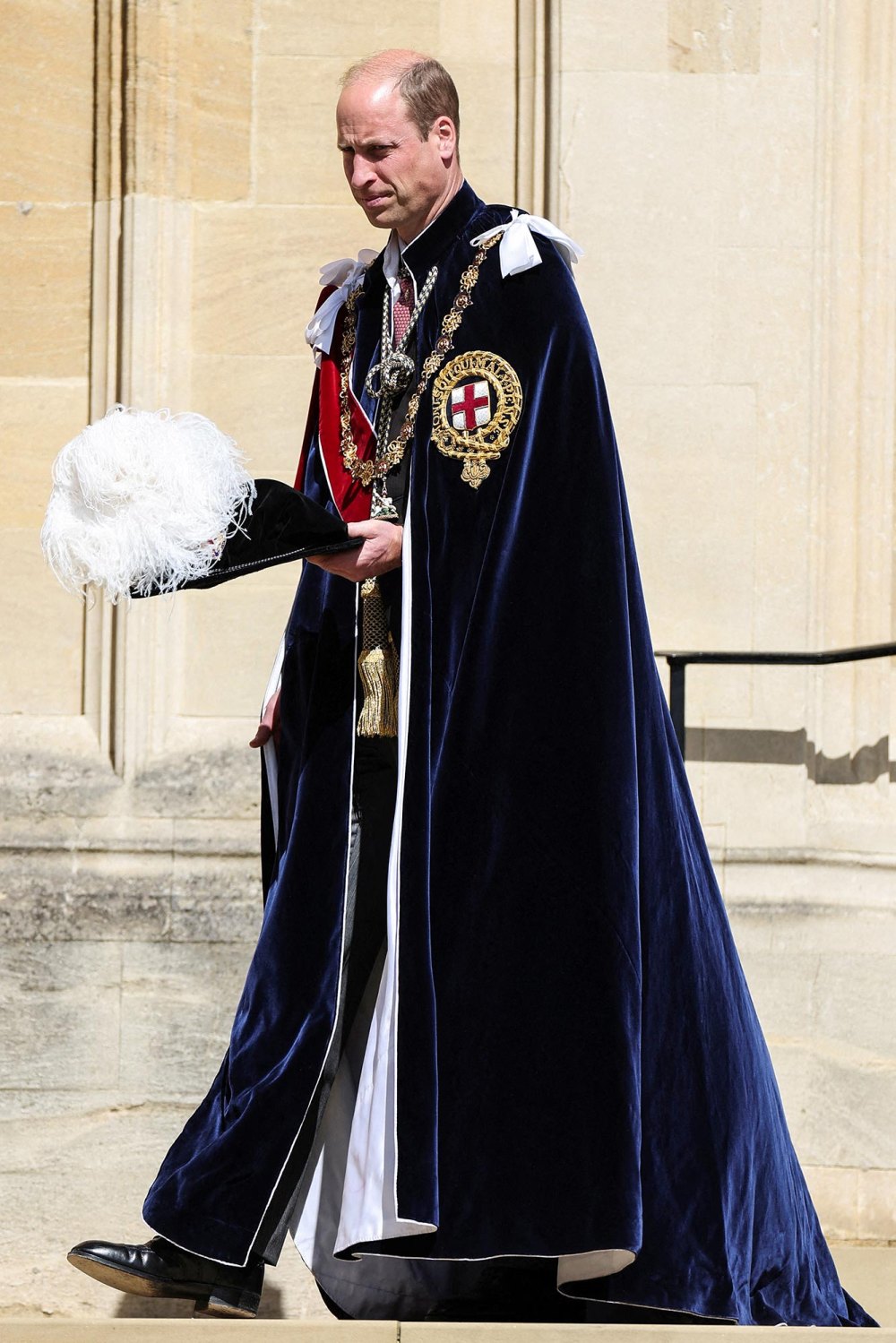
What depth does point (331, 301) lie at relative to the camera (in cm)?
336

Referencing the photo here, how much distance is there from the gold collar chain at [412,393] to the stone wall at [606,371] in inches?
61.9

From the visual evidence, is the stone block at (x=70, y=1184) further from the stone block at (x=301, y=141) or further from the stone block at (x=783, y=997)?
the stone block at (x=301, y=141)

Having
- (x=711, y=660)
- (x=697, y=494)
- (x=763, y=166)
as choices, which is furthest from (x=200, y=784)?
(x=763, y=166)

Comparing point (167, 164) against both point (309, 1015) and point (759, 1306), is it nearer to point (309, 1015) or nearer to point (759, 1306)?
point (309, 1015)

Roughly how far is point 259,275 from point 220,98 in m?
0.48

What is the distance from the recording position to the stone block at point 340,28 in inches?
191

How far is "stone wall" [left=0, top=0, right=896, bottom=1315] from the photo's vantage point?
4.50 m

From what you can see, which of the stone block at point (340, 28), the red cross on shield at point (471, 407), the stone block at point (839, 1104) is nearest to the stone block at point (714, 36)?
the stone block at point (340, 28)

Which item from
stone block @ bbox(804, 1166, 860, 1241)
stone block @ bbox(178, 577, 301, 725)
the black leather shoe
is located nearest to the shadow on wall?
stone block @ bbox(804, 1166, 860, 1241)

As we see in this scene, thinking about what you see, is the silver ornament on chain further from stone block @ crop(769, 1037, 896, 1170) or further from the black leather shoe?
stone block @ crop(769, 1037, 896, 1170)

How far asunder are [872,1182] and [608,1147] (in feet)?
5.63

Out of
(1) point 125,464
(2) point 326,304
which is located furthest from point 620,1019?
(2) point 326,304

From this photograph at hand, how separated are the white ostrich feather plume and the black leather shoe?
3.36 ft

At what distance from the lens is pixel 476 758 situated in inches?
116
